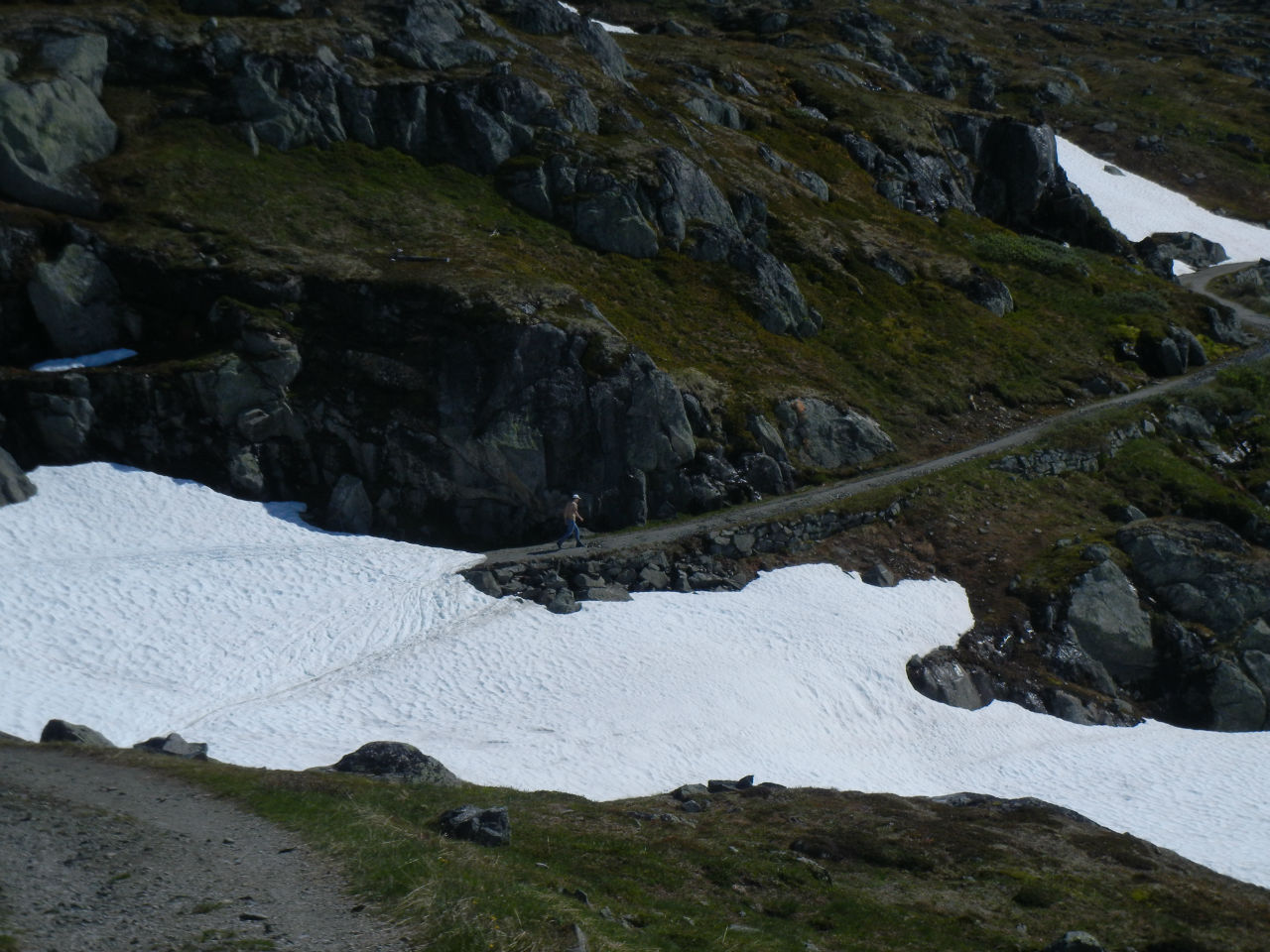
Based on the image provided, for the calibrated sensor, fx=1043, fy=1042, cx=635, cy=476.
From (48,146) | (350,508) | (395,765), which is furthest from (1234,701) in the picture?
(48,146)

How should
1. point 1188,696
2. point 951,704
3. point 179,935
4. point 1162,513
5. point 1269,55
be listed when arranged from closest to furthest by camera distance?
point 179,935, point 951,704, point 1188,696, point 1162,513, point 1269,55

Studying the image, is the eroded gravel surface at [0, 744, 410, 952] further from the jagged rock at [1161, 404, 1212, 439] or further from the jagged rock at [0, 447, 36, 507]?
the jagged rock at [1161, 404, 1212, 439]

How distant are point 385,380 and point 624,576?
495 inches

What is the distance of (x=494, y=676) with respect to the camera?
3088 centimetres

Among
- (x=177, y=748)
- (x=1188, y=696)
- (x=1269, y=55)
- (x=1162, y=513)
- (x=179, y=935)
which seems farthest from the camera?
(x=1269, y=55)

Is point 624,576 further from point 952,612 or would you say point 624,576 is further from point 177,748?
point 177,748

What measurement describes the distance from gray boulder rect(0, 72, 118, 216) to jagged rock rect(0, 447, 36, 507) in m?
13.4

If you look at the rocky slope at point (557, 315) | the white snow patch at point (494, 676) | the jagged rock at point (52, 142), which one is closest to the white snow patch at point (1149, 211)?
the rocky slope at point (557, 315)

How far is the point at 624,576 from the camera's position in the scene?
3741 centimetres

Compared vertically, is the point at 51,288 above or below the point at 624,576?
above

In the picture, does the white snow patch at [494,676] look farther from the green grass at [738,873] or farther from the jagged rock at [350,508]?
the green grass at [738,873]

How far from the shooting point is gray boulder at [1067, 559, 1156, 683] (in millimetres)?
39844

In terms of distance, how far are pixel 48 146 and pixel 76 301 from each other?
339 inches

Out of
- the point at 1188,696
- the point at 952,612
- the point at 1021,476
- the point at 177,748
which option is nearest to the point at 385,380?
the point at 177,748
